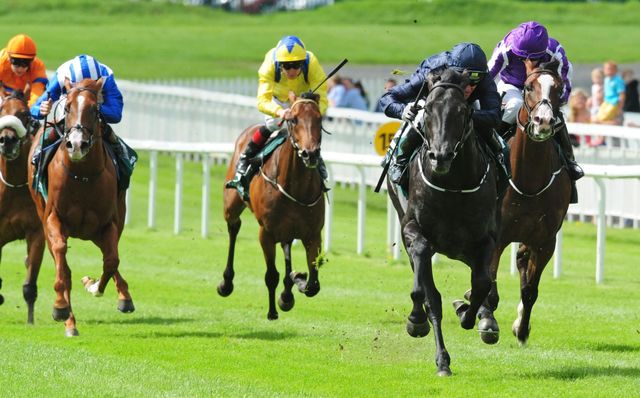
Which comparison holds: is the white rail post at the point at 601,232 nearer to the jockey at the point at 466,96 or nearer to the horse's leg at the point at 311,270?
the horse's leg at the point at 311,270

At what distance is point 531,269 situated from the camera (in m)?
10.7

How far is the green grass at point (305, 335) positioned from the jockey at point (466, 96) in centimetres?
128

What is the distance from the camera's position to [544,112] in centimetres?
994

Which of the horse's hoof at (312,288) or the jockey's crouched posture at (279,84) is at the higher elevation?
the jockey's crouched posture at (279,84)

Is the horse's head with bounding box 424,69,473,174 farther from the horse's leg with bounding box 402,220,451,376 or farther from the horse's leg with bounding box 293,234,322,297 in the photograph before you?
the horse's leg with bounding box 293,234,322,297

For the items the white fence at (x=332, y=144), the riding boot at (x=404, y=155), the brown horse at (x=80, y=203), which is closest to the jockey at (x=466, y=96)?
the riding boot at (x=404, y=155)

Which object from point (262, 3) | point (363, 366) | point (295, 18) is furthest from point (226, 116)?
point (262, 3)

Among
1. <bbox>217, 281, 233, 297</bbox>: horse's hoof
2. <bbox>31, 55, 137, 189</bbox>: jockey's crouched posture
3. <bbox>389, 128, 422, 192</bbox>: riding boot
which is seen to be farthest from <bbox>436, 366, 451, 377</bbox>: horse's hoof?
<bbox>217, 281, 233, 297</bbox>: horse's hoof

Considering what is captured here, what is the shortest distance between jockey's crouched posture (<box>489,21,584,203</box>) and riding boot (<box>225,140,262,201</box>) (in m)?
2.42

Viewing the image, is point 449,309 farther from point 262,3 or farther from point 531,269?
point 262,3

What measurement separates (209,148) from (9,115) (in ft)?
18.8

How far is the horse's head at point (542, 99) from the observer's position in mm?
9945

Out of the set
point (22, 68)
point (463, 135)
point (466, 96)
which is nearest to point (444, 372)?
Result: point (463, 135)

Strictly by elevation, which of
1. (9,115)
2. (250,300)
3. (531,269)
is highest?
(9,115)
